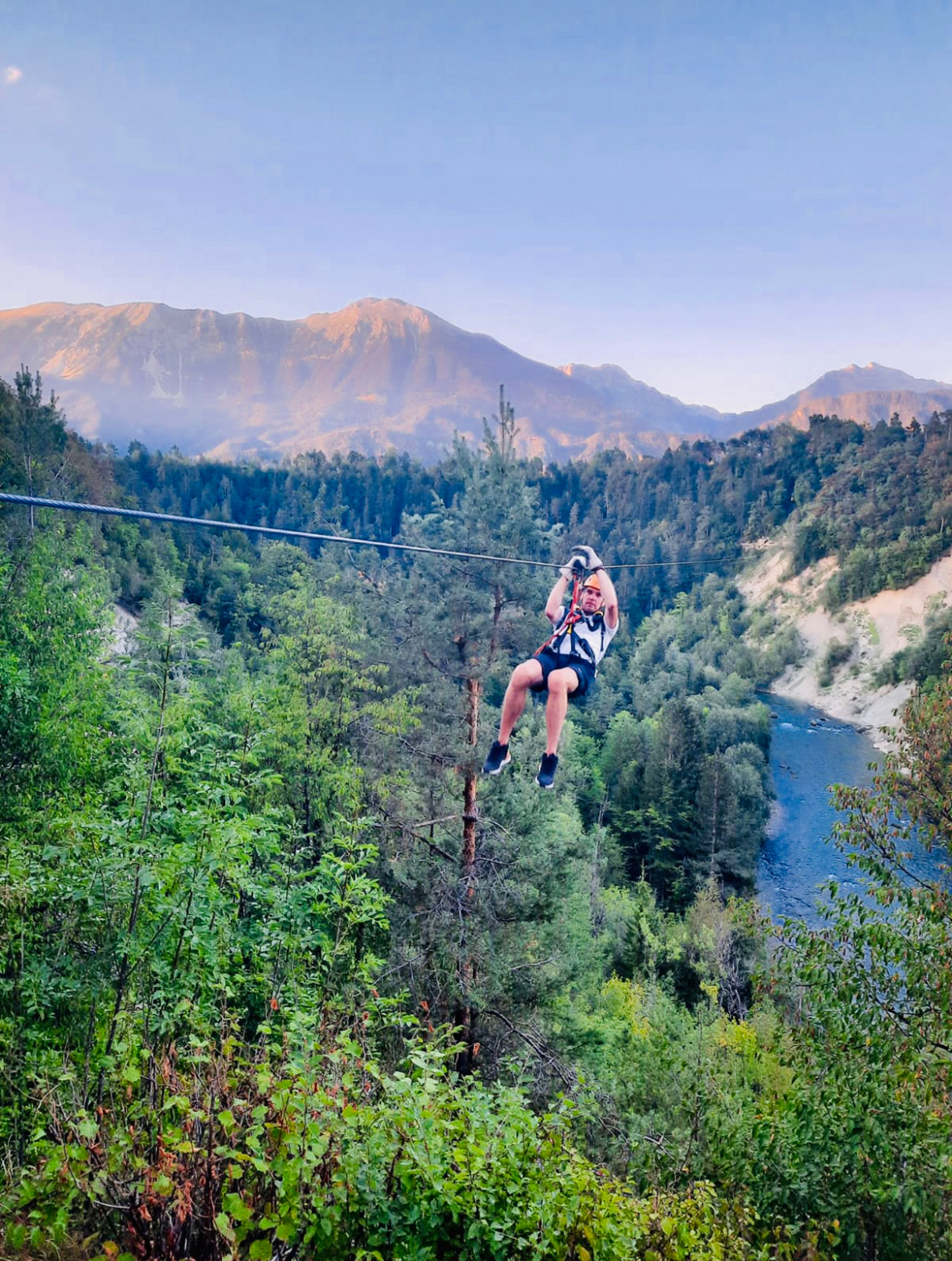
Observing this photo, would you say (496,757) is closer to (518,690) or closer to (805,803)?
(518,690)

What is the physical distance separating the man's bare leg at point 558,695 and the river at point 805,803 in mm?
19542

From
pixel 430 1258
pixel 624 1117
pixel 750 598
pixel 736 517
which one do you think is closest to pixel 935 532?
pixel 750 598

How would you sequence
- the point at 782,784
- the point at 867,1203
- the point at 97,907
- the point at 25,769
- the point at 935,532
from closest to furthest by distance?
the point at 97,907 → the point at 867,1203 → the point at 25,769 → the point at 782,784 → the point at 935,532

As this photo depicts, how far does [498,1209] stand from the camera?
293 cm

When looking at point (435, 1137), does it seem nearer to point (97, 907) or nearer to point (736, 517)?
point (97, 907)

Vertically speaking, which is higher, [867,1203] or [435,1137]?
[435,1137]

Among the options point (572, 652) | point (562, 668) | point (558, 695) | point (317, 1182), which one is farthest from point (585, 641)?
point (317, 1182)

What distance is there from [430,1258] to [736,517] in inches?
4105

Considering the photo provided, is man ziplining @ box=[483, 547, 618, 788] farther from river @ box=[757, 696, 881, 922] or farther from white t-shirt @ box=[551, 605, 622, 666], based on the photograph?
river @ box=[757, 696, 881, 922]

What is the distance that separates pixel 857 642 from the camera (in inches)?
2514

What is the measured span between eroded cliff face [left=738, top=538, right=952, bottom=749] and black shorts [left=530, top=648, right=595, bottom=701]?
2061 inches

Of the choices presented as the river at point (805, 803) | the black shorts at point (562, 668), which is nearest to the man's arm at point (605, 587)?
the black shorts at point (562, 668)

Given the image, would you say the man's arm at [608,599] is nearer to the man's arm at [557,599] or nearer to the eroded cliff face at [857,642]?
the man's arm at [557,599]

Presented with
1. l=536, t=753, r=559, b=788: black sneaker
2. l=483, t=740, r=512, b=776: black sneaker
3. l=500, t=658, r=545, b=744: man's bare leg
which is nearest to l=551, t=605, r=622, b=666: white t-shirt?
l=500, t=658, r=545, b=744: man's bare leg
